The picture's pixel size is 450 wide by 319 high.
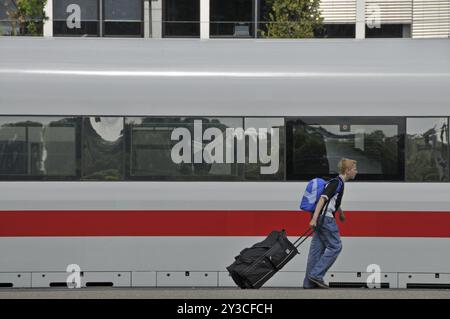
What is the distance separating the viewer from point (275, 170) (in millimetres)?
11867

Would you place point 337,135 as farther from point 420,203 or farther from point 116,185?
point 116,185

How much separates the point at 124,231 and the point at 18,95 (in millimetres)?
2060

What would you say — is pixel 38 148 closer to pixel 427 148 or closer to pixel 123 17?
pixel 427 148

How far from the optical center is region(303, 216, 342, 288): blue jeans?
37.6 feet

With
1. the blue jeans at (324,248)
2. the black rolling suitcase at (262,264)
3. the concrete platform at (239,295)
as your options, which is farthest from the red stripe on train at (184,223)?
the concrete platform at (239,295)

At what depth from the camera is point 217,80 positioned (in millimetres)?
12000

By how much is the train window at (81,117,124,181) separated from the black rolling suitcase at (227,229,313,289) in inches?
70.9

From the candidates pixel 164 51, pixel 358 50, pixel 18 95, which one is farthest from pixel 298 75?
pixel 18 95

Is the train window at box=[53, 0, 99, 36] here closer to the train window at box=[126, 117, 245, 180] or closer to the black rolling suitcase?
the train window at box=[126, 117, 245, 180]

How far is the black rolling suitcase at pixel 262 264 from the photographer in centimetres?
1138

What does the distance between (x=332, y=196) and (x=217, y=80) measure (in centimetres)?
200

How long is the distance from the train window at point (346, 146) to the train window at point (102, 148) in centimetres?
203

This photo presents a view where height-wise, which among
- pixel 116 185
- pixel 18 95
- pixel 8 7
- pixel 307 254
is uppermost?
pixel 8 7

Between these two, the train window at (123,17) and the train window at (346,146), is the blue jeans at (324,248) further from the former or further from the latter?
the train window at (123,17)
